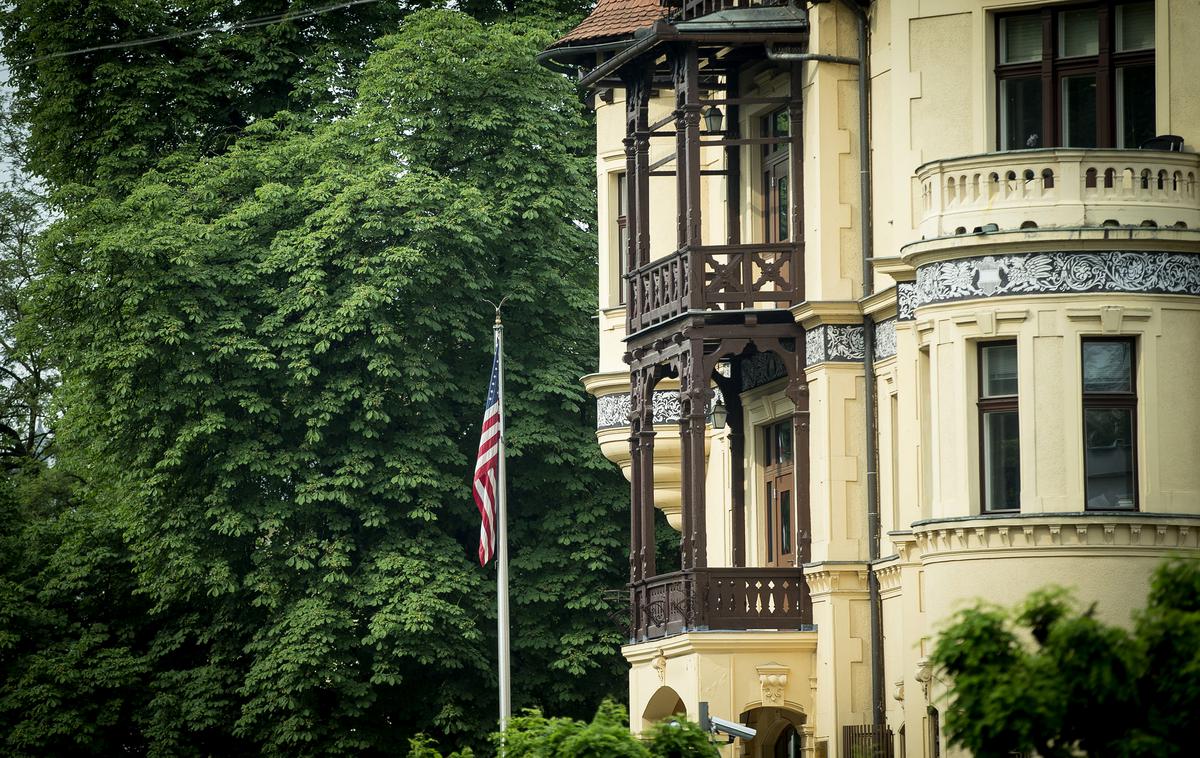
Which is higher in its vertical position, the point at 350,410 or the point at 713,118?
the point at 713,118

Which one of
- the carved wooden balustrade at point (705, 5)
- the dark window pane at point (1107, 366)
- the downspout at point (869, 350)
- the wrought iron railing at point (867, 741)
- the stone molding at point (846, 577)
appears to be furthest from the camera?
the carved wooden balustrade at point (705, 5)

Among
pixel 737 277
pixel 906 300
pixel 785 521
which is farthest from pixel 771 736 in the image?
pixel 906 300

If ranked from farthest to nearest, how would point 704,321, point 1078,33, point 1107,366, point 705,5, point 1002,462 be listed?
point 705,5, point 704,321, point 1078,33, point 1002,462, point 1107,366

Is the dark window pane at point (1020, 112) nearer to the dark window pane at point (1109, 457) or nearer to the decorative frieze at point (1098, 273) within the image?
the decorative frieze at point (1098, 273)

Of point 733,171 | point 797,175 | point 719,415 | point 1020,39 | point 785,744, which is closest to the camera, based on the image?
point 1020,39

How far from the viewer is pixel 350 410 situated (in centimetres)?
5222

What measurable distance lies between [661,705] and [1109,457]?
1085cm

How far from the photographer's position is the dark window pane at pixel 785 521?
1676 inches

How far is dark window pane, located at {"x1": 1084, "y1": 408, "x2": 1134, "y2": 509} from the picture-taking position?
34.4 m

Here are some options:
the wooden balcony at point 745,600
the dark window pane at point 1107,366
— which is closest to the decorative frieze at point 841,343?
the wooden balcony at point 745,600

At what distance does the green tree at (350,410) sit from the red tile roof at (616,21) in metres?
5.34

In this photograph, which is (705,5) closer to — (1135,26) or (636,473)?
(636,473)

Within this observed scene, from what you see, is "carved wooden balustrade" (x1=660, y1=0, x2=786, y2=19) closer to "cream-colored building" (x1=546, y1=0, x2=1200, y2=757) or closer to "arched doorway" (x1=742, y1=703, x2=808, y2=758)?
"cream-colored building" (x1=546, y1=0, x2=1200, y2=757)

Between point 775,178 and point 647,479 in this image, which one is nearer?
point 775,178
